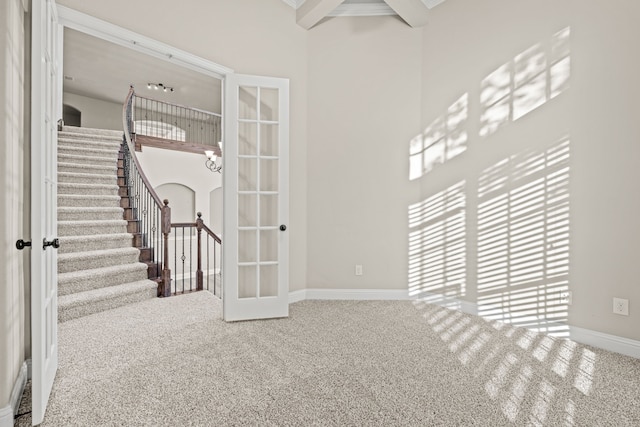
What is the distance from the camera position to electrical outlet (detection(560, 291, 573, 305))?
2793mm

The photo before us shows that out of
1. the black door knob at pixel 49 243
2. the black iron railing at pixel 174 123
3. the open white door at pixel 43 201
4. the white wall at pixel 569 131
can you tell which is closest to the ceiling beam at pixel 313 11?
the white wall at pixel 569 131

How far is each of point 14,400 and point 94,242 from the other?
285cm

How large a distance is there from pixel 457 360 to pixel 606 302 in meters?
1.31

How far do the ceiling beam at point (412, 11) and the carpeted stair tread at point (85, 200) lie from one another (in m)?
4.42

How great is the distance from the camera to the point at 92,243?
420cm

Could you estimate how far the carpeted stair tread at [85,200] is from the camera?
4.50 m

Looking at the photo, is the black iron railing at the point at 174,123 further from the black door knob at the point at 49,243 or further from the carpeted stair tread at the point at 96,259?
the black door knob at the point at 49,243

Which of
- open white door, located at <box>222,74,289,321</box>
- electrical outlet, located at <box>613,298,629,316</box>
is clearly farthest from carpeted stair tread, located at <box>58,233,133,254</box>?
electrical outlet, located at <box>613,298,629,316</box>

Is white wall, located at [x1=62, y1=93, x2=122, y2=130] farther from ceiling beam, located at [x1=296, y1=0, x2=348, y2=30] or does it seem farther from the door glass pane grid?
the door glass pane grid

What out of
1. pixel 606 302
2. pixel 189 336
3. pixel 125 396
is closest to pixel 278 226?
pixel 189 336

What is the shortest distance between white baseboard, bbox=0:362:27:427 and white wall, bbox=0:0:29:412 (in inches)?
0.5

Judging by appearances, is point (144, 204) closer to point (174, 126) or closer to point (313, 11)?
point (313, 11)

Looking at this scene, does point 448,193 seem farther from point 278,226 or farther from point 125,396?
point 125,396

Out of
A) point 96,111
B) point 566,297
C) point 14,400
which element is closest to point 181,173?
point 96,111
